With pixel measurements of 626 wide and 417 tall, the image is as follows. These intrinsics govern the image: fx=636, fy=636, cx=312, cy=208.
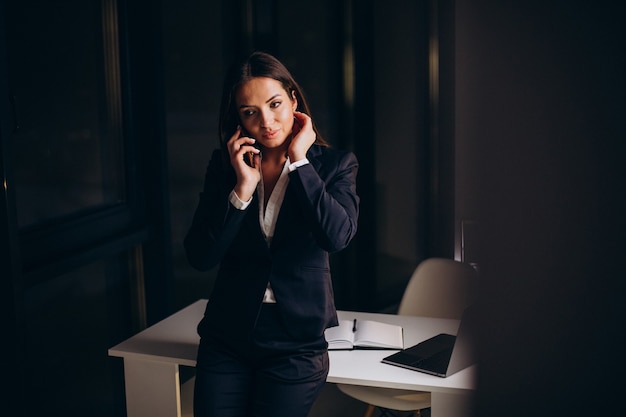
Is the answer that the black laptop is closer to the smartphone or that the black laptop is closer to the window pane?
the smartphone

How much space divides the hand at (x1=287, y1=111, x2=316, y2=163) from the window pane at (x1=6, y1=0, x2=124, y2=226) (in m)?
0.99

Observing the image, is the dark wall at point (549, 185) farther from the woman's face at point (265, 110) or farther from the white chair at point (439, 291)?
the white chair at point (439, 291)

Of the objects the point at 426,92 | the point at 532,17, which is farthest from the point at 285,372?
the point at 426,92

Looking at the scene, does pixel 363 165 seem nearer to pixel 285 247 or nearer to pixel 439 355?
pixel 439 355

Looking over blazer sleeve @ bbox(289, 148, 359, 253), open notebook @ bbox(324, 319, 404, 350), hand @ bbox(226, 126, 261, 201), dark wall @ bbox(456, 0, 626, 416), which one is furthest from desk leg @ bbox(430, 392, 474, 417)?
dark wall @ bbox(456, 0, 626, 416)

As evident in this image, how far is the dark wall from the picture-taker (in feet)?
1.01

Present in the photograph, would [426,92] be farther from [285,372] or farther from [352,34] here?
[285,372]

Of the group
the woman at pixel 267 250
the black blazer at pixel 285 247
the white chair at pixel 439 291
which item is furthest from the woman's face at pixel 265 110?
the white chair at pixel 439 291

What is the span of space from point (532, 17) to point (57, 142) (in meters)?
2.38

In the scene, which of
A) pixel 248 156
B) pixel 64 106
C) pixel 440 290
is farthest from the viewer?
pixel 440 290

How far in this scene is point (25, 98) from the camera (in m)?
2.24

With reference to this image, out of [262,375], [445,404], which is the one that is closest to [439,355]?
[445,404]

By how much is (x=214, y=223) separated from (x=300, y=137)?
344mm

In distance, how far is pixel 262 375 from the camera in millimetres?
1727
